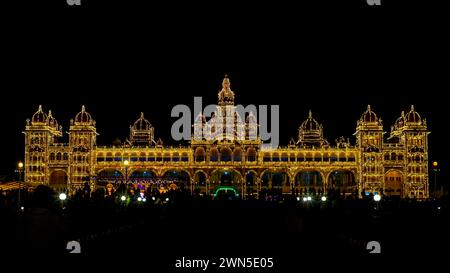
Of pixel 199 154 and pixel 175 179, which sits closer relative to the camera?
pixel 175 179

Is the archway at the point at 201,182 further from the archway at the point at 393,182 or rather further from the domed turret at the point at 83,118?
the archway at the point at 393,182

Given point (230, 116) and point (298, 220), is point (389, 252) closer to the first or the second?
point (298, 220)

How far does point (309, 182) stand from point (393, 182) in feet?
37.2

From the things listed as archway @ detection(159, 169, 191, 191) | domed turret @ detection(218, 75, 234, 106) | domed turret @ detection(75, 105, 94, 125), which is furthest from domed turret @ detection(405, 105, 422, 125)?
domed turret @ detection(75, 105, 94, 125)

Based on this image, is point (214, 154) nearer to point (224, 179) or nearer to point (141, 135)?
point (224, 179)

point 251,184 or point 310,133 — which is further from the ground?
point 310,133

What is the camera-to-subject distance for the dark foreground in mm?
21062

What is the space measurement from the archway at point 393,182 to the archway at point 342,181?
432 centimetres

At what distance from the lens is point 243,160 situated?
291 feet

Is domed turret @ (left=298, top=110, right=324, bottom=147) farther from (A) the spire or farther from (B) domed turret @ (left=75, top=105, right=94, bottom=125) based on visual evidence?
(B) domed turret @ (left=75, top=105, right=94, bottom=125)

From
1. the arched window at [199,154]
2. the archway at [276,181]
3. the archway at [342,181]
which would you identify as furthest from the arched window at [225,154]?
the archway at [342,181]

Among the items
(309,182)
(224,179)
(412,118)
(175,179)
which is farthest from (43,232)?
(412,118)

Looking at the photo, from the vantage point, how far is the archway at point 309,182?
90.2 metres
